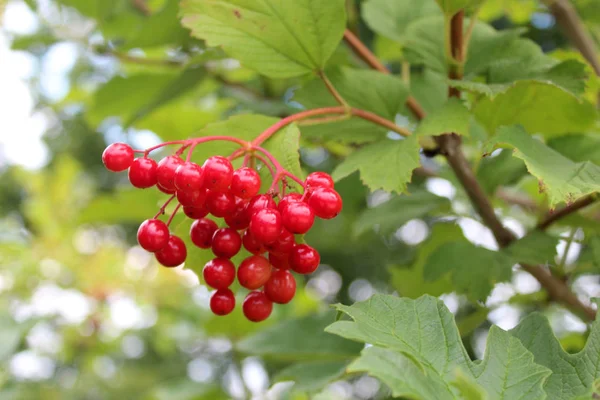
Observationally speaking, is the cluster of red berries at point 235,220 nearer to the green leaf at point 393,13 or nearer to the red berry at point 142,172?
the red berry at point 142,172

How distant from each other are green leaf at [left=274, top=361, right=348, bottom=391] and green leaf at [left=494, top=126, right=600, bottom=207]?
587 millimetres

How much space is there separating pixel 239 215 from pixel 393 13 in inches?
26.0

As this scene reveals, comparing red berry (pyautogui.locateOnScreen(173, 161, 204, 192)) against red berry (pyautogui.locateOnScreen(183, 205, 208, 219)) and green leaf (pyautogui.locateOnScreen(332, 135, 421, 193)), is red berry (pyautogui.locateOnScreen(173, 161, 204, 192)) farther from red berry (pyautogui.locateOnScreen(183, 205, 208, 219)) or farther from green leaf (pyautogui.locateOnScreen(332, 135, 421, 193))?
green leaf (pyautogui.locateOnScreen(332, 135, 421, 193))

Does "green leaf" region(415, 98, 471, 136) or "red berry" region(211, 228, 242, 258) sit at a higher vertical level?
"green leaf" region(415, 98, 471, 136)

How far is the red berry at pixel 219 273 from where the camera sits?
0.76 meters

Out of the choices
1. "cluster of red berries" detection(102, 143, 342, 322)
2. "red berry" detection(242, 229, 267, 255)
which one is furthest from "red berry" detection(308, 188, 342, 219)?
"red berry" detection(242, 229, 267, 255)

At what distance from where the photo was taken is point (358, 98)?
3.12 ft

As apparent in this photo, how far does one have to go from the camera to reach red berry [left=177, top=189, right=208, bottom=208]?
681 millimetres

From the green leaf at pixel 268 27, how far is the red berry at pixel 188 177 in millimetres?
250

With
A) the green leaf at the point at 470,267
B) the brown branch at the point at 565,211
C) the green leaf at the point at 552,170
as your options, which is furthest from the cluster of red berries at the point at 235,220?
the brown branch at the point at 565,211

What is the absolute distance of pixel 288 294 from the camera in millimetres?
766

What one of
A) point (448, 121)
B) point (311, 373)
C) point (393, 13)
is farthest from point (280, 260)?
point (393, 13)

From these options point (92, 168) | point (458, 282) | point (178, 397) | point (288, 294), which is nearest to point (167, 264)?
point (288, 294)

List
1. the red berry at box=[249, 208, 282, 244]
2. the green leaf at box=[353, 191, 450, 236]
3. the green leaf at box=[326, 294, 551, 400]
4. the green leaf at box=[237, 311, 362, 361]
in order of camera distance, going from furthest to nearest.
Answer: the green leaf at box=[237, 311, 362, 361] → the green leaf at box=[353, 191, 450, 236] → the red berry at box=[249, 208, 282, 244] → the green leaf at box=[326, 294, 551, 400]
